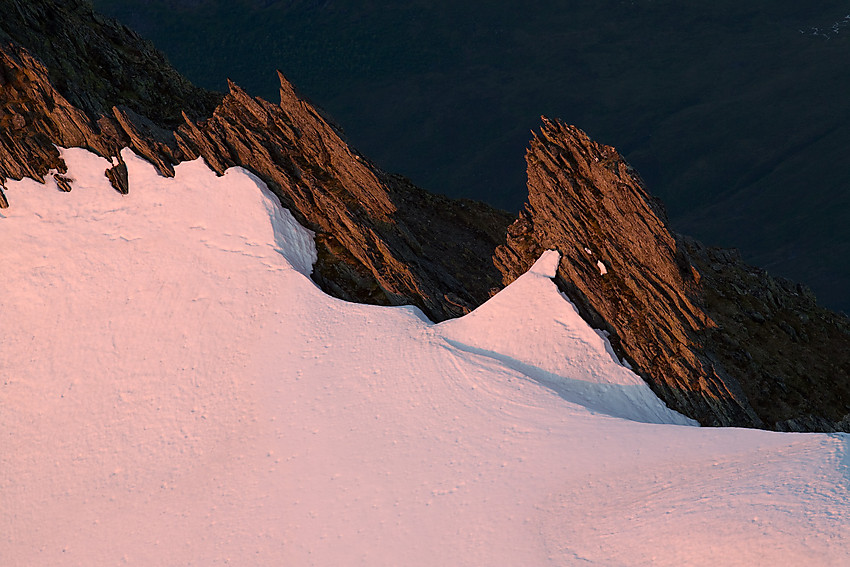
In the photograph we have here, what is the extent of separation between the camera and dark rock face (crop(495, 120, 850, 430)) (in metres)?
32.0

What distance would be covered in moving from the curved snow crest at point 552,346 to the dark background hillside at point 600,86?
60300mm

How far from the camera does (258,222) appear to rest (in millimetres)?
40844

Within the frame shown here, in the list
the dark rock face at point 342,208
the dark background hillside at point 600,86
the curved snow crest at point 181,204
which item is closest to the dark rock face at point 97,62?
the curved snow crest at point 181,204

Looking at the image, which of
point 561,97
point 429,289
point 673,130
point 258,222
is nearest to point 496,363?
point 429,289

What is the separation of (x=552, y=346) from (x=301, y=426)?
11918 millimetres

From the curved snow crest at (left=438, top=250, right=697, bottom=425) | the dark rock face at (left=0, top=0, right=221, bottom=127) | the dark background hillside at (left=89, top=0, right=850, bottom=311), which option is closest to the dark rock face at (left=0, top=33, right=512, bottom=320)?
the dark rock face at (left=0, top=0, right=221, bottom=127)

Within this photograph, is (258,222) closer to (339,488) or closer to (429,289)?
(429,289)

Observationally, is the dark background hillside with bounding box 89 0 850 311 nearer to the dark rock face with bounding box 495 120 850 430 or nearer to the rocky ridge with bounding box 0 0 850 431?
the rocky ridge with bounding box 0 0 850 431

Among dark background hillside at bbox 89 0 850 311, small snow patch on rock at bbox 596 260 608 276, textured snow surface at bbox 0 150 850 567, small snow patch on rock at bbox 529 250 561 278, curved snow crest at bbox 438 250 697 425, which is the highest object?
dark background hillside at bbox 89 0 850 311

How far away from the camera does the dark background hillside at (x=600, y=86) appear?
100 m

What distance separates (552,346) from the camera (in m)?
33.2

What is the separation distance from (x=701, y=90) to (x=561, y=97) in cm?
2313

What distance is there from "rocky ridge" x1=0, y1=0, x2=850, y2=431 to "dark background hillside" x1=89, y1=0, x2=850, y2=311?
46.4 m

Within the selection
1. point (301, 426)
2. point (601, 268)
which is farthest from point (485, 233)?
point (301, 426)
